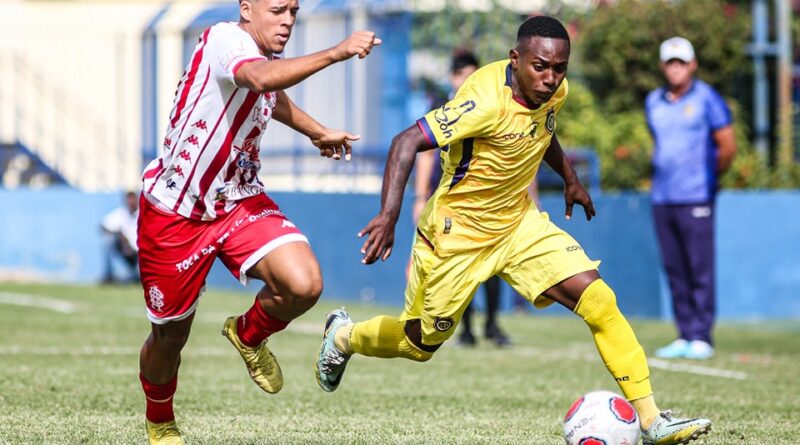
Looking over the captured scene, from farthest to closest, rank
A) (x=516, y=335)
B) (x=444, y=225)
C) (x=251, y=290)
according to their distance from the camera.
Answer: (x=251, y=290), (x=516, y=335), (x=444, y=225)

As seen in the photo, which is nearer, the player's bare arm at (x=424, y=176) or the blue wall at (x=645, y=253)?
the player's bare arm at (x=424, y=176)

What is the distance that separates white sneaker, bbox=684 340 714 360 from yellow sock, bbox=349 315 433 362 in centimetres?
479

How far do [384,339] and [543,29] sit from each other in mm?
1712

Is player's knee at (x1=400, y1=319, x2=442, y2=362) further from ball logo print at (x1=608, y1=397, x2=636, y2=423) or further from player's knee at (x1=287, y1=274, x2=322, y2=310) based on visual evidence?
ball logo print at (x1=608, y1=397, x2=636, y2=423)

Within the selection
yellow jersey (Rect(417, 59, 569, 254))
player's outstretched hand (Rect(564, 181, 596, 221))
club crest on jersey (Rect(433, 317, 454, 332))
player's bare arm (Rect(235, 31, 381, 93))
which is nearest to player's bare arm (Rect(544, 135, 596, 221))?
player's outstretched hand (Rect(564, 181, 596, 221))

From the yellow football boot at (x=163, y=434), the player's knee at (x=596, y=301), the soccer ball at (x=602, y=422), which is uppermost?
the player's knee at (x=596, y=301)

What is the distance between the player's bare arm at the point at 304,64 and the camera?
5574 millimetres

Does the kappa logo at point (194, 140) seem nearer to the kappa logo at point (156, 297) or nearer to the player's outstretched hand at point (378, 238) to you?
the kappa logo at point (156, 297)

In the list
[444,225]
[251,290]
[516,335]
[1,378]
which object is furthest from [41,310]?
[444,225]

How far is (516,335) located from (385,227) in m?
7.37

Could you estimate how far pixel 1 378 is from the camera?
29.9ft

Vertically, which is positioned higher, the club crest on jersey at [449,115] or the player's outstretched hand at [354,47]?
the player's outstretched hand at [354,47]

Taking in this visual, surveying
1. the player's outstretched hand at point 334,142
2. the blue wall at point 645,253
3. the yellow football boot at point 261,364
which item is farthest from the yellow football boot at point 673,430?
the blue wall at point 645,253

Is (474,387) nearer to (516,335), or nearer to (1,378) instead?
(1,378)
